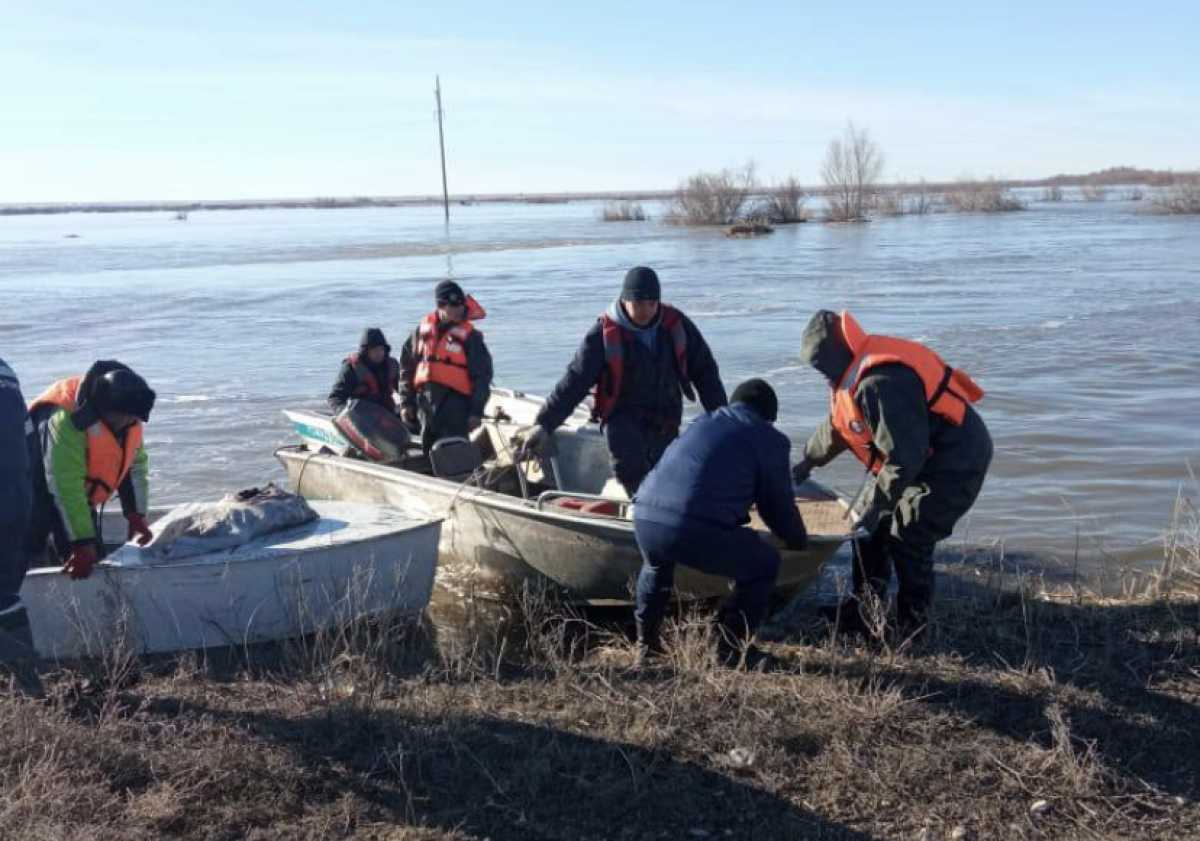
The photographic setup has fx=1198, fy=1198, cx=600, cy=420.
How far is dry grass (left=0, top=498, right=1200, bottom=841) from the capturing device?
11.5 feet

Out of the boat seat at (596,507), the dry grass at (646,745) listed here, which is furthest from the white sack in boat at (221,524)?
the boat seat at (596,507)

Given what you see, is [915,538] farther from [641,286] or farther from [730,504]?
[641,286]

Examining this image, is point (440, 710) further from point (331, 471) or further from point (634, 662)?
point (331, 471)

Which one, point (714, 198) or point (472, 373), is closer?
point (472, 373)

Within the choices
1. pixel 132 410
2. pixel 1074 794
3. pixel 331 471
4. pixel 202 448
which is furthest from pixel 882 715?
pixel 202 448

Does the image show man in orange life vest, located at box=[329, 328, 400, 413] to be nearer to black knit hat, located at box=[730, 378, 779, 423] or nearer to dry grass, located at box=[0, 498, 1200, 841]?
dry grass, located at box=[0, 498, 1200, 841]

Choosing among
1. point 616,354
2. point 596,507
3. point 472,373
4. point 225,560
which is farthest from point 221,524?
point 472,373

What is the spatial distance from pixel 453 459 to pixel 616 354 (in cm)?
201

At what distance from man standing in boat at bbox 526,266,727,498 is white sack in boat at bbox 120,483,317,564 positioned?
1287 mm

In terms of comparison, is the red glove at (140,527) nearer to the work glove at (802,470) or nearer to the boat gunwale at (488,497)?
the boat gunwale at (488,497)

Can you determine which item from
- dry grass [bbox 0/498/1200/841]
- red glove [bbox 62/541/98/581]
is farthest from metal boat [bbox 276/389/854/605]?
red glove [bbox 62/541/98/581]

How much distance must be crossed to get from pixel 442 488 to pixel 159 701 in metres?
2.61

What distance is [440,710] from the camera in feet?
14.0

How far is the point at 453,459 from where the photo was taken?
24.7 ft
